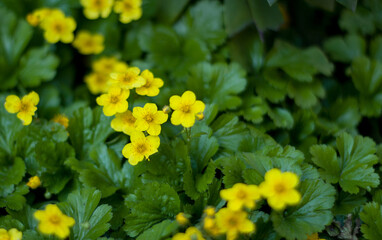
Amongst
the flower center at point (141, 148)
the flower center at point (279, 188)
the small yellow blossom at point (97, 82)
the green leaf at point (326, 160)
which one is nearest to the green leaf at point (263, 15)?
the green leaf at point (326, 160)

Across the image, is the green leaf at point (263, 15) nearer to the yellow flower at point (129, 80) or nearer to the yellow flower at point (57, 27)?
the yellow flower at point (129, 80)

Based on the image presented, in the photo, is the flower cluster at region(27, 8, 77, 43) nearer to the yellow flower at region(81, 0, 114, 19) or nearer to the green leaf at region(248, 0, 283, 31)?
the yellow flower at region(81, 0, 114, 19)

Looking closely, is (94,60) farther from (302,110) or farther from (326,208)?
(326,208)

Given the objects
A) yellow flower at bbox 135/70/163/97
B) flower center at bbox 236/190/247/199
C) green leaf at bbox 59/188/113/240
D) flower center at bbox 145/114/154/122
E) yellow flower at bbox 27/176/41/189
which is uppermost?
yellow flower at bbox 135/70/163/97

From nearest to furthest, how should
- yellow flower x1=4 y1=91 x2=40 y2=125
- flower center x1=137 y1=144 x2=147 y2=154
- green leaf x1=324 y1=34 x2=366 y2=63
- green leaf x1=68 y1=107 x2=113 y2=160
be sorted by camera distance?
flower center x1=137 y1=144 x2=147 y2=154 → yellow flower x1=4 y1=91 x2=40 y2=125 → green leaf x1=68 y1=107 x2=113 y2=160 → green leaf x1=324 y1=34 x2=366 y2=63

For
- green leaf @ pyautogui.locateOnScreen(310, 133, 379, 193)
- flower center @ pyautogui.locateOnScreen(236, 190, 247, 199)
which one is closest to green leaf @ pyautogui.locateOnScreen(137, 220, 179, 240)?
flower center @ pyautogui.locateOnScreen(236, 190, 247, 199)

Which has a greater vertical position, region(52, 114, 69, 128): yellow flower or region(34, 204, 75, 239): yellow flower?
region(34, 204, 75, 239): yellow flower
